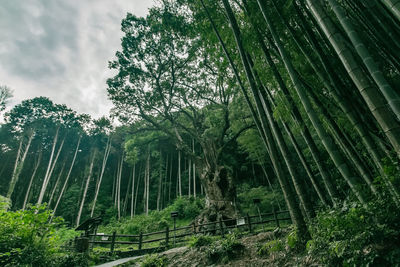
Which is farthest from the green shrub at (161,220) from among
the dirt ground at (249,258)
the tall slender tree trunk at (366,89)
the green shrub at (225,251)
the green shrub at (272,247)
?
the tall slender tree trunk at (366,89)

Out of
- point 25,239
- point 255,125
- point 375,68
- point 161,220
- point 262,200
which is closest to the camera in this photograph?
point 375,68

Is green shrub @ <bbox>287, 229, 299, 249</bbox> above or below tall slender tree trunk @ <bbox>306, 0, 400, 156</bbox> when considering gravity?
below

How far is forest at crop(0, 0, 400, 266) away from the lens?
5.27ft

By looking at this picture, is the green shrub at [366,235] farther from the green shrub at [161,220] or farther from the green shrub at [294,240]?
the green shrub at [161,220]

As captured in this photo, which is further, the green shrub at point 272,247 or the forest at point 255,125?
the green shrub at point 272,247

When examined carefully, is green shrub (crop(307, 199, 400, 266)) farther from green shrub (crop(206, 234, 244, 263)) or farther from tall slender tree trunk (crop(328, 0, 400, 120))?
green shrub (crop(206, 234, 244, 263))

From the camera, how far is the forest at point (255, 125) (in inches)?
63.2

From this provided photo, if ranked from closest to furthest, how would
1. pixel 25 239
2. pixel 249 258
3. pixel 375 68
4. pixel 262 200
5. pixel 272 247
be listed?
pixel 375 68 → pixel 272 247 → pixel 249 258 → pixel 25 239 → pixel 262 200

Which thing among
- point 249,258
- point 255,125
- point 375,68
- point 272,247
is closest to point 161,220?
point 255,125

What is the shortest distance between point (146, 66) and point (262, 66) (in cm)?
776

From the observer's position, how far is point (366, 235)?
58.6 inches

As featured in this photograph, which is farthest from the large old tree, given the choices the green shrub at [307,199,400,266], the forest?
the green shrub at [307,199,400,266]

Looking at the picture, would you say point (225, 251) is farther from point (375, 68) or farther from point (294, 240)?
point (375, 68)

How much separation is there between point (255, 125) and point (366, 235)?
8820 mm
